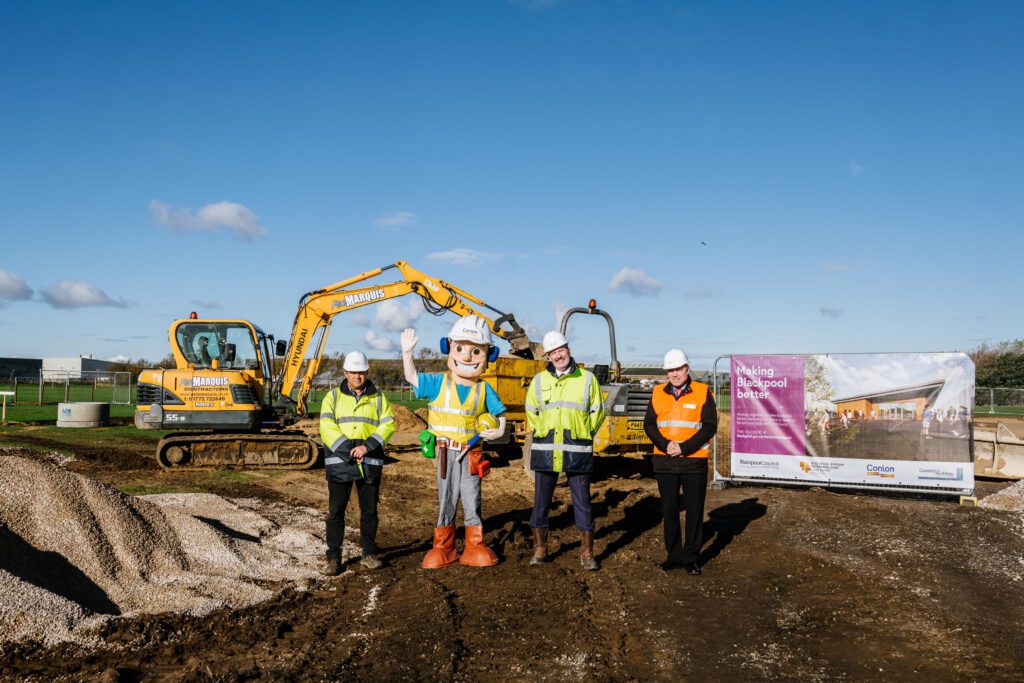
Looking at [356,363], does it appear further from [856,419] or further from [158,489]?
[856,419]

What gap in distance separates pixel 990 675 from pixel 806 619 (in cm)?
129

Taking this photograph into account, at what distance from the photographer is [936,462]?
1055 centimetres

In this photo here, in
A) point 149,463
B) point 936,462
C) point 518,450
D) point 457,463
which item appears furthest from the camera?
point 518,450

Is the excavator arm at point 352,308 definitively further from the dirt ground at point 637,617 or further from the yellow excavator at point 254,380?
the dirt ground at point 637,617

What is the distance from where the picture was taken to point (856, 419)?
11.0 metres

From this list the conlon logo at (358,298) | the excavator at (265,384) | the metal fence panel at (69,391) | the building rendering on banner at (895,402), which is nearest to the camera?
the building rendering on banner at (895,402)

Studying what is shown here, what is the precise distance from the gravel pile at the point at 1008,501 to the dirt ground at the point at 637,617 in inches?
26.0

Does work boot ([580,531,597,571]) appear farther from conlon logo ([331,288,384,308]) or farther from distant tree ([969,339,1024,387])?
distant tree ([969,339,1024,387])

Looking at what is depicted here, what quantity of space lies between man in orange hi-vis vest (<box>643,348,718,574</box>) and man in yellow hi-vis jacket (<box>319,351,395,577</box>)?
237cm

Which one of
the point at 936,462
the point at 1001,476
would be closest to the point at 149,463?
the point at 936,462

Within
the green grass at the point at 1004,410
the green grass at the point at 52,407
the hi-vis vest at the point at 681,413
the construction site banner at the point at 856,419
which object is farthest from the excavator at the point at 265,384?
the green grass at the point at 1004,410

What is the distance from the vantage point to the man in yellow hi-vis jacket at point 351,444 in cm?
673

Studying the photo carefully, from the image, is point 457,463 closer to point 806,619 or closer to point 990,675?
point 806,619

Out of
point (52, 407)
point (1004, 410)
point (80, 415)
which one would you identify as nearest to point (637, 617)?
point (80, 415)
